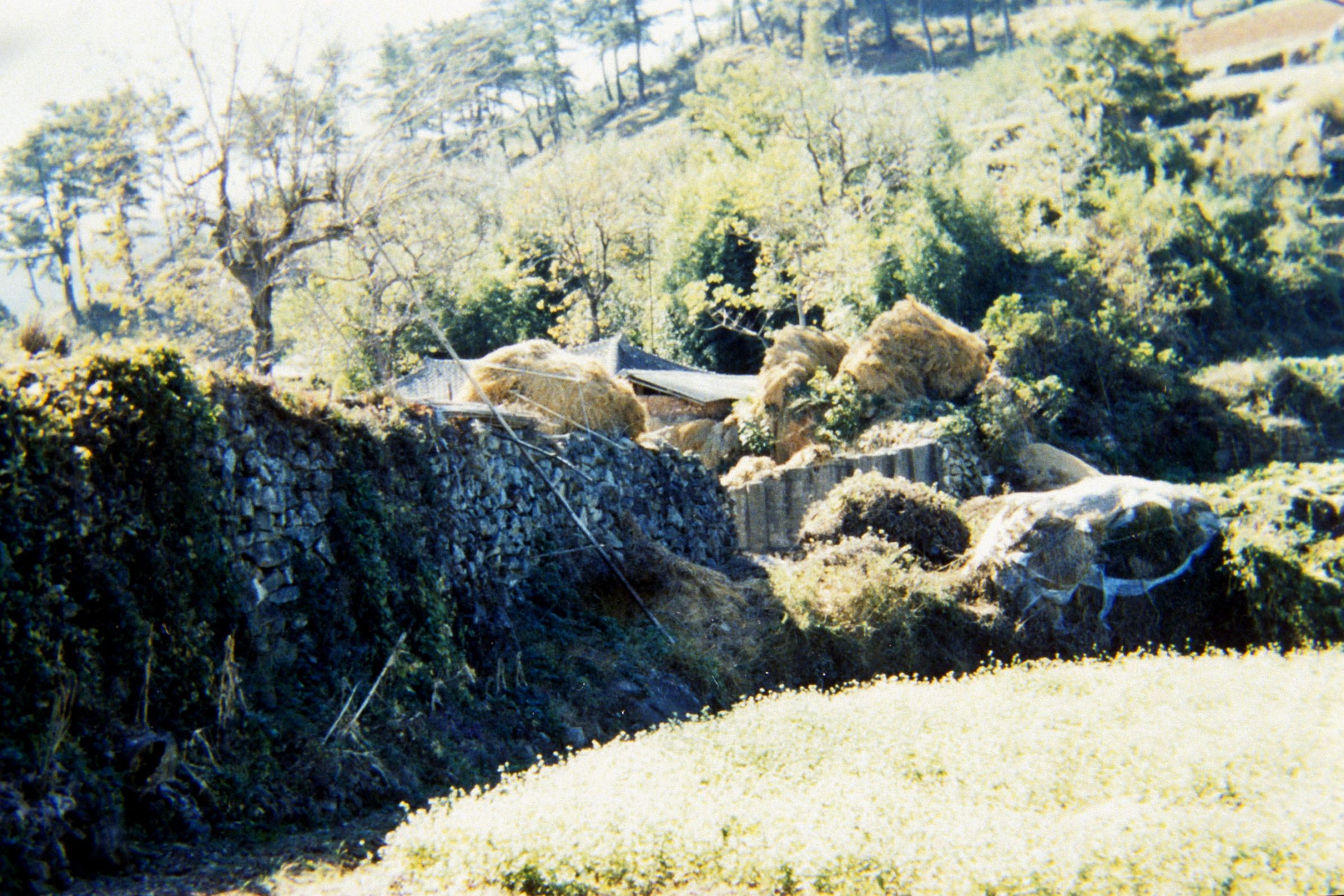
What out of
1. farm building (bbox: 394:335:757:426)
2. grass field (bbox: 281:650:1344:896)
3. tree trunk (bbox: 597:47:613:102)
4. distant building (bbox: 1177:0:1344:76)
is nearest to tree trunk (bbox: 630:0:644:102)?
tree trunk (bbox: 597:47:613:102)

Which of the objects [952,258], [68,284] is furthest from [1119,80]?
[68,284]

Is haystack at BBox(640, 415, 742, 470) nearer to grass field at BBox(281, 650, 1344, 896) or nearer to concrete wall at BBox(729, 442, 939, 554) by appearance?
concrete wall at BBox(729, 442, 939, 554)

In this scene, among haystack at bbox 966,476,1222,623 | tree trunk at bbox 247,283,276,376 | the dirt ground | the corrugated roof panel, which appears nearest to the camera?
the dirt ground

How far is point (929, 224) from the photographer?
27.6m

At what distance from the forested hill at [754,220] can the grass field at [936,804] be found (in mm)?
5203

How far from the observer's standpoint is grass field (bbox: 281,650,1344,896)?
5270mm

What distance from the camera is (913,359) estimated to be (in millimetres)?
20062

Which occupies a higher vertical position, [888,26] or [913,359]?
[888,26]

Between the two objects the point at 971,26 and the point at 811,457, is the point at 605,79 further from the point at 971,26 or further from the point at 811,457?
the point at 811,457

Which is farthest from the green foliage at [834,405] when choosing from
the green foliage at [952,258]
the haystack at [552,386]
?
the green foliage at [952,258]

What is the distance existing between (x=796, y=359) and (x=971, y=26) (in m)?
65.9

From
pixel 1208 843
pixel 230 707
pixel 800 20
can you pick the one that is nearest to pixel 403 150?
pixel 230 707

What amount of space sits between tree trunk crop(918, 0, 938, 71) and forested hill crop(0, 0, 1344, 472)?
22278 mm

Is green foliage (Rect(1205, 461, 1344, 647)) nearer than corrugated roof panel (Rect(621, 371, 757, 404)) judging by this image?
Yes
